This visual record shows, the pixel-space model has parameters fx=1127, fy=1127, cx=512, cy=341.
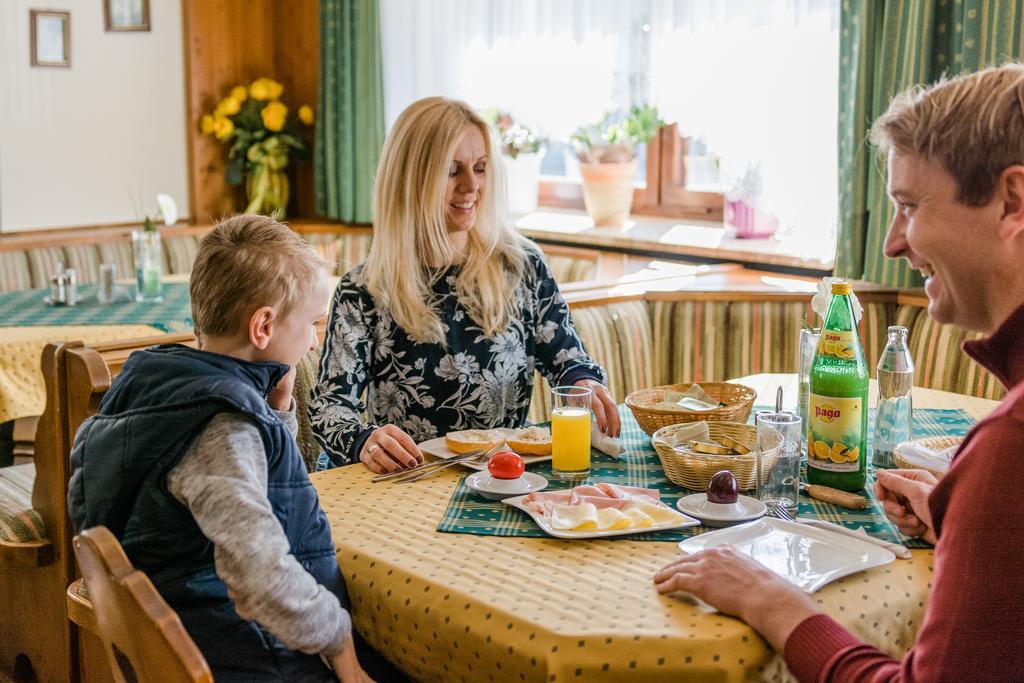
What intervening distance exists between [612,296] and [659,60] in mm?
1244

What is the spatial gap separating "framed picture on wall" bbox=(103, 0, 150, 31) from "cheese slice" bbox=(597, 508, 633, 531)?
13.9ft

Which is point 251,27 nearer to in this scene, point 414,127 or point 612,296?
point 612,296

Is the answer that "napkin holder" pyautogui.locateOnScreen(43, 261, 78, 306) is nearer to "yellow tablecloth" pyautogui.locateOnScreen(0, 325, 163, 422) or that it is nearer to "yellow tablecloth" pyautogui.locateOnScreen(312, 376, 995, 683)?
"yellow tablecloth" pyautogui.locateOnScreen(0, 325, 163, 422)

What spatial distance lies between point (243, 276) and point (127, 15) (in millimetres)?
4071

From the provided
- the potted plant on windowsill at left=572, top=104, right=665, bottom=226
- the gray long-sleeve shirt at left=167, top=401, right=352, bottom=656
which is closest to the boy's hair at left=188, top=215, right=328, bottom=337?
the gray long-sleeve shirt at left=167, top=401, right=352, bottom=656

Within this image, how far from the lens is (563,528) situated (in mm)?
1476

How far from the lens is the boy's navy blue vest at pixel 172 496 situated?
50.9 inches

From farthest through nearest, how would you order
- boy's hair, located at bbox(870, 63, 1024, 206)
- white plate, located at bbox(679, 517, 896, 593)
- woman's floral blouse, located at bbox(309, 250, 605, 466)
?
woman's floral blouse, located at bbox(309, 250, 605, 466) < white plate, located at bbox(679, 517, 896, 593) < boy's hair, located at bbox(870, 63, 1024, 206)

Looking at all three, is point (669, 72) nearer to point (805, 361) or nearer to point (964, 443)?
point (805, 361)

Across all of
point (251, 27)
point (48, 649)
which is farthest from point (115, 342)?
point (251, 27)

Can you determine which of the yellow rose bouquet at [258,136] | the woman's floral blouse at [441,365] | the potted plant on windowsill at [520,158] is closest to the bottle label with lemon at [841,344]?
the woman's floral blouse at [441,365]

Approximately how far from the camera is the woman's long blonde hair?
2.21m

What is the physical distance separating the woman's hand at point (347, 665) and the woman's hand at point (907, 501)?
2.37ft

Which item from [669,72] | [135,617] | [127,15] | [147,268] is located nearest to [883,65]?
[669,72]
